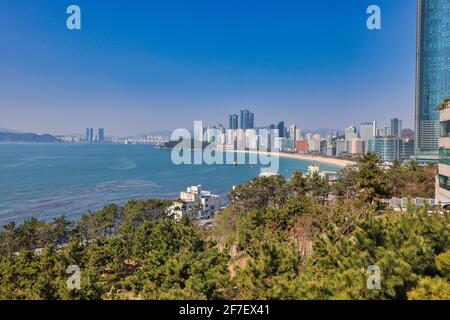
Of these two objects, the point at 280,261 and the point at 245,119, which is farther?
the point at 245,119

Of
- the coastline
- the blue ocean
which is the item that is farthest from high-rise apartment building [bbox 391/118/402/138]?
the blue ocean

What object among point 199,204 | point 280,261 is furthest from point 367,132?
point 280,261

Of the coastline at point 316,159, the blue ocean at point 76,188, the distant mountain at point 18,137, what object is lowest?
the blue ocean at point 76,188

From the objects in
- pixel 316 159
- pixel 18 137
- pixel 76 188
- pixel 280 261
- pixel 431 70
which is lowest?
pixel 76 188

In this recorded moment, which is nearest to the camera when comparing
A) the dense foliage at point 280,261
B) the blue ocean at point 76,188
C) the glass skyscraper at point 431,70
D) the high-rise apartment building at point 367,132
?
the dense foliage at point 280,261

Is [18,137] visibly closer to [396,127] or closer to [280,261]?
[396,127]

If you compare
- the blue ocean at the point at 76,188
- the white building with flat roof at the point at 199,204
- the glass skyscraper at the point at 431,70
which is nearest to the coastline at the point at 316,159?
the glass skyscraper at the point at 431,70

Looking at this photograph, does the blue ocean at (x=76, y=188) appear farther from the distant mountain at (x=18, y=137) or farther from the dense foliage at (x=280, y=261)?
the distant mountain at (x=18, y=137)

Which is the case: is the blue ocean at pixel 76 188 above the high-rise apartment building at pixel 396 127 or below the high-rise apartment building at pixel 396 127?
below
